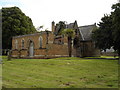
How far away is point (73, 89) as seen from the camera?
27.0 ft

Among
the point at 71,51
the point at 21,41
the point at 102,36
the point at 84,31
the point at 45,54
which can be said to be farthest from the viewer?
the point at 84,31

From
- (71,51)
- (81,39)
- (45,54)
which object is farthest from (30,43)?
(81,39)

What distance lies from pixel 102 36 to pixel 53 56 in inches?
520

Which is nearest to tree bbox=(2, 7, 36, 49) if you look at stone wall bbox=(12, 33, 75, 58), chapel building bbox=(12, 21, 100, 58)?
chapel building bbox=(12, 21, 100, 58)

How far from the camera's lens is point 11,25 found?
1945 inches

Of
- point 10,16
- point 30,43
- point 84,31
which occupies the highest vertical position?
point 10,16

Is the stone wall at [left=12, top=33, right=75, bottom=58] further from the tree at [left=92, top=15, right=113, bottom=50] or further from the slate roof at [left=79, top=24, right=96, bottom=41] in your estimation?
the slate roof at [left=79, top=24, right=96, bottom=41]

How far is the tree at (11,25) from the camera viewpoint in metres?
48.5

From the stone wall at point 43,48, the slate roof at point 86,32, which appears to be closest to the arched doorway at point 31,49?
the stone wall at point 43,48

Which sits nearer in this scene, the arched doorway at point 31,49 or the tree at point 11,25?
the arched doorway at point 31,49

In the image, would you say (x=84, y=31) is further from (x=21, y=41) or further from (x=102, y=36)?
(x=21, y=41)

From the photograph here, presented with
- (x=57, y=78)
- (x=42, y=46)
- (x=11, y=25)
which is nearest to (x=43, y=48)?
(x=42, y=46)

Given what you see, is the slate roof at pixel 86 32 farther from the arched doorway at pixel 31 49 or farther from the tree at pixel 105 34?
Result: the arched doorway at pixel 31 49

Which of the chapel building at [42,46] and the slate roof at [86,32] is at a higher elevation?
the slate roof at [86,32]
